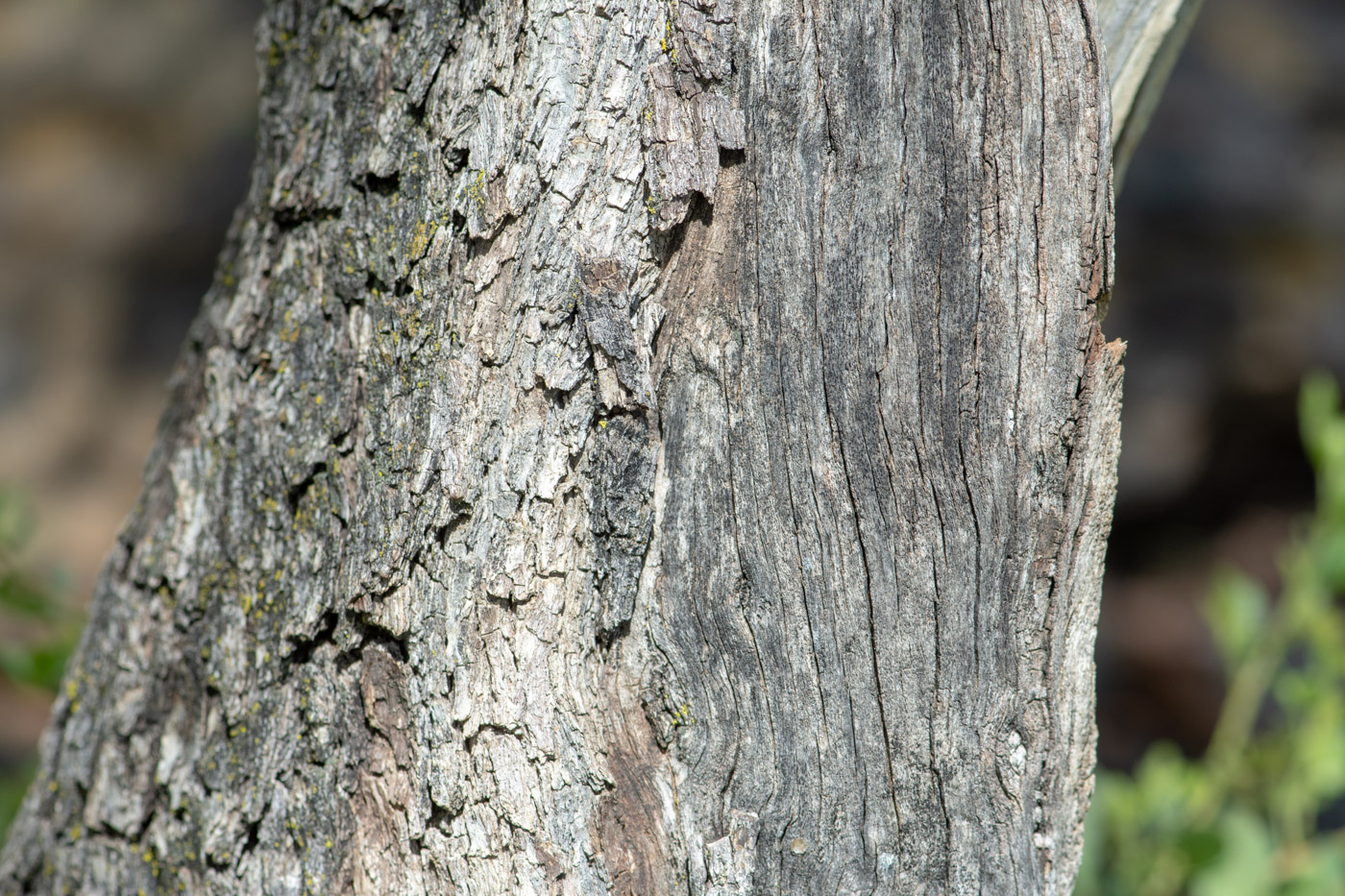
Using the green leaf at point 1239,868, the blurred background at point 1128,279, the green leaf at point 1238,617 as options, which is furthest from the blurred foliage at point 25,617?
the green leaf at point 1238,617

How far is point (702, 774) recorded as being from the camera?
94 cm

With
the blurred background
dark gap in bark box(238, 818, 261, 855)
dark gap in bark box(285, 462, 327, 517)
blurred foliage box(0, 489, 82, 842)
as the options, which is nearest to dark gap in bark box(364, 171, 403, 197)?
dark gap in bark box(285, 462, 327, 517)

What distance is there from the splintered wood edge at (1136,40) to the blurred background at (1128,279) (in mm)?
3056

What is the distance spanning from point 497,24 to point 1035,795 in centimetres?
95

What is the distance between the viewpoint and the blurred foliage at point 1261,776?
5.28ft

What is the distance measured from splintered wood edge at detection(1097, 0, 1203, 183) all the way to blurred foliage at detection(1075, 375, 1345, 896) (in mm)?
727

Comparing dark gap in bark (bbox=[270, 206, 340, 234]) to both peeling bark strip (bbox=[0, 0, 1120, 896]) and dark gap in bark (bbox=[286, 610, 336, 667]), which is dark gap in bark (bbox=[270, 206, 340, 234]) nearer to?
peeling bark strip (bbox=[0, 0, 1120, 896])

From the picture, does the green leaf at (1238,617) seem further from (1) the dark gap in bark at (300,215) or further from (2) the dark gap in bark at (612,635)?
(1) the dark gap in bark at (300,215)

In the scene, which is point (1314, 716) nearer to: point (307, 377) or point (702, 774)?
point (702, 774)

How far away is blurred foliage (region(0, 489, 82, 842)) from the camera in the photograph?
67.2 inches

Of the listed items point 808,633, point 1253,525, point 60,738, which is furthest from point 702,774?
point 1253,525

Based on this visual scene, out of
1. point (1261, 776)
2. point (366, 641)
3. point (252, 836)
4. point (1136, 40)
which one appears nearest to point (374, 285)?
point (366, 641)

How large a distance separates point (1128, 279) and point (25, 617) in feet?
14.3

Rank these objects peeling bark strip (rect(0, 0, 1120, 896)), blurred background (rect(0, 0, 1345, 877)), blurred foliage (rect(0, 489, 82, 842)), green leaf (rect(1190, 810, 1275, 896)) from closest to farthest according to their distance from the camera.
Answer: peeling bark strip (rect(0, 0, 1120, 896)) → green leaf (rect(1190, 810, 1275, 896)) → blurred foliage (rect(0, 489, 82, 842)) → blurred background (rect(0, 0, 1345, 877))
